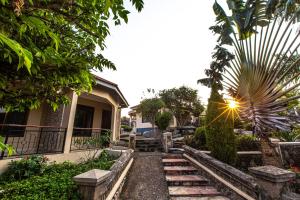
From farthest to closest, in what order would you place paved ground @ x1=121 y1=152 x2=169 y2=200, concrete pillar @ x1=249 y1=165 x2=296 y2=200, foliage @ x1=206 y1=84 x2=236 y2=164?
foliage @ x1=206 y1=84 x2=236 y2=164, paved ground @ x1=121 y1=152 x2=169 y2=200, concrete pillar @ x1=249 y1=165 x2=296 y2=200

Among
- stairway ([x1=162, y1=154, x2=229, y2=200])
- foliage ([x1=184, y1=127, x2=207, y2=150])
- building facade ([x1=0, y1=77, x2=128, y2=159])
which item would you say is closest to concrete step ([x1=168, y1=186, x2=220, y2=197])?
stairway ([x1=162, y1=154, x2=229, y2=200])

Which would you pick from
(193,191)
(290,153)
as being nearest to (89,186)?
(193,191)

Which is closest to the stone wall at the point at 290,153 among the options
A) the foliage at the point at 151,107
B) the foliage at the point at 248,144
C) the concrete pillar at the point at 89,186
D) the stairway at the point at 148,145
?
the foliage at the point at 248,144

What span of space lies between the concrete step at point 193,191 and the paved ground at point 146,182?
0.25 m

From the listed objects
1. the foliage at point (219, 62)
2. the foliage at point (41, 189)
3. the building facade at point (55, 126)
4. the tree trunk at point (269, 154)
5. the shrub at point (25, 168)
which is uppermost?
the foliage at point (219, 62)

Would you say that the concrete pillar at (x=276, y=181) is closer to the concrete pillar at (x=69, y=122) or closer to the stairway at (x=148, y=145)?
the concrete pillar at (x=69, y=122)

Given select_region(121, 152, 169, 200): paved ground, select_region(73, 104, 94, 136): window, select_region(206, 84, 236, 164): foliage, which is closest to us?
select_region(121, 152, 169, 200): paved ground

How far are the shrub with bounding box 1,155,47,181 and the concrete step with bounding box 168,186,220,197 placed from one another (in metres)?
4.60

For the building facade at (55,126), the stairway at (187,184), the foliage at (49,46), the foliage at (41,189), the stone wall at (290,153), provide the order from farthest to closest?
the stone wall at (290,153) → the building facade at (55,126) → the stairway at (187,184) → the foliage at (41,189) → the foliage at (49,46)

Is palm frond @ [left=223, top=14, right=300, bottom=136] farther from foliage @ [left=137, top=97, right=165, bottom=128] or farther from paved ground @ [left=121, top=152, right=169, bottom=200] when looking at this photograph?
foliage @ [left=137, top=97, right=165, bottom=128]

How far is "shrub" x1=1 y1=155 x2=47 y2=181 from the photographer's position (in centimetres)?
493

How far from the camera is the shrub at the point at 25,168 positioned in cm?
493

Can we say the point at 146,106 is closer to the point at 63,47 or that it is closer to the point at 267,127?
the point at 267,127

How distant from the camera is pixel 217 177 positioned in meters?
5.03
